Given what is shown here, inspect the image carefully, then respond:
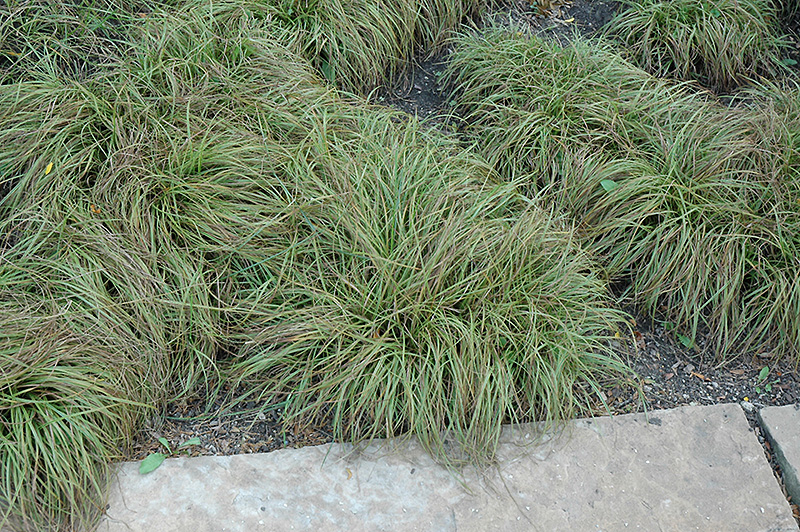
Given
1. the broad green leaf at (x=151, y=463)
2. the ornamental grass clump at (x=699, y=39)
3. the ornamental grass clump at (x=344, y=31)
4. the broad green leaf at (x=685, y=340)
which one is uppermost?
the ornamental grass clump at (x=699, y=39)

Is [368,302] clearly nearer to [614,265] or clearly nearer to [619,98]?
[614,265]

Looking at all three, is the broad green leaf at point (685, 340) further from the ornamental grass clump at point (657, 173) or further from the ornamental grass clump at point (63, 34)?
the ornamental grass clump at point (63, 34)

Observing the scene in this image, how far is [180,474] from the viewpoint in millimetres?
2281

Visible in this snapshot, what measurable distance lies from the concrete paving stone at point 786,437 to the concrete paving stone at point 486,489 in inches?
3.6

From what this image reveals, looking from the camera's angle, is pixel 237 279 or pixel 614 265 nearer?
pixel 237 279

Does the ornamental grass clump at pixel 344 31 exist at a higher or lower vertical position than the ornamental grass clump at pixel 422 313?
higher

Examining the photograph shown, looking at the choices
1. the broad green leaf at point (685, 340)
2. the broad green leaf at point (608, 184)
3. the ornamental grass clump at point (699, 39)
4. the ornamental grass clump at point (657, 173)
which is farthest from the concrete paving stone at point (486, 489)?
the ornamental grass clump at point (699, 39)

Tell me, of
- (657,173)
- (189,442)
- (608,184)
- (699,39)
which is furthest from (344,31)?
(189,442)

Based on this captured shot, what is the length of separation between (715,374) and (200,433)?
1.92 metres

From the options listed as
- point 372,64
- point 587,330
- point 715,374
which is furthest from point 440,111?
point 715,374

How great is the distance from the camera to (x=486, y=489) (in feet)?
7.50

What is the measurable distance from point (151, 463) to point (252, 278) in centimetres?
72

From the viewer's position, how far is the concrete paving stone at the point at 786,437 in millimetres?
2422

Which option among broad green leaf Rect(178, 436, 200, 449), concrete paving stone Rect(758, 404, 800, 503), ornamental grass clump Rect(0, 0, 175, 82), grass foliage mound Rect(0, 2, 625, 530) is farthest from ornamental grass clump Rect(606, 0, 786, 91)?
broad green leaf Rect(178, 436, 200, 449)
